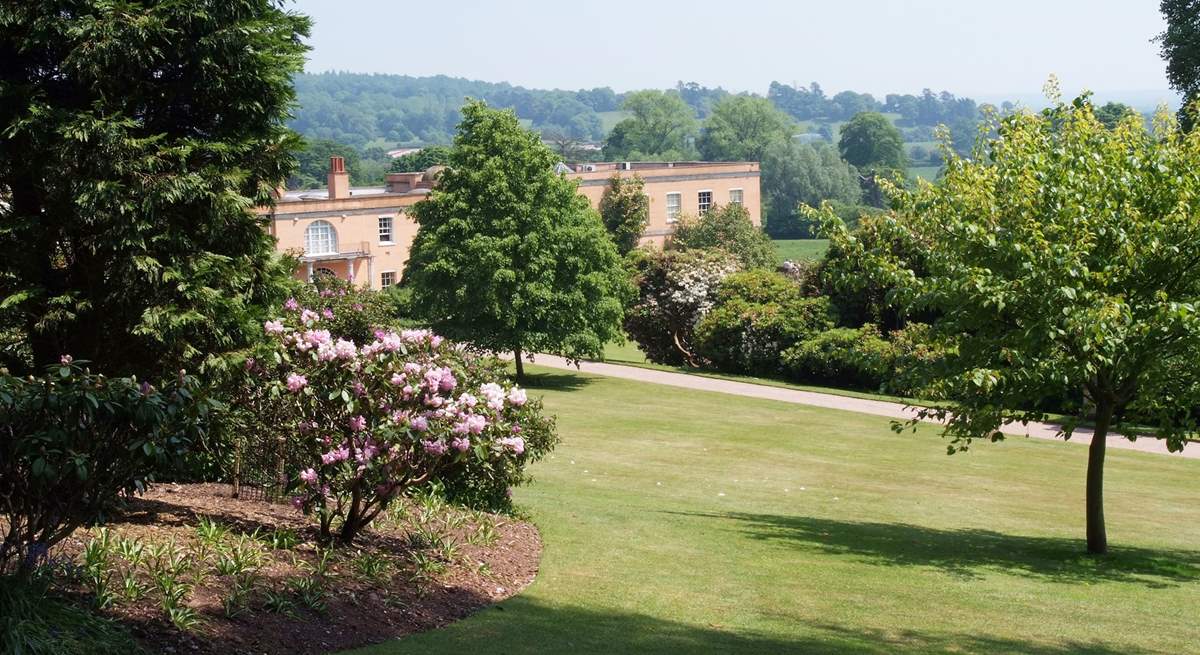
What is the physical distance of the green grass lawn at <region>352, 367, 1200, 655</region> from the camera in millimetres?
9500

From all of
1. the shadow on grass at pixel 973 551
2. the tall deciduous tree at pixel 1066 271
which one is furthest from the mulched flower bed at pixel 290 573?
the tall deciduous tree at pixel 1066 271

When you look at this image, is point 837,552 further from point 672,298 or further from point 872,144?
point 872,144

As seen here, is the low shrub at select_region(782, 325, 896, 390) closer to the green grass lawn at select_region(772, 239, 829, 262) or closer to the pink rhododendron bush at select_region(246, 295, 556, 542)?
the pink rhododendron bush at select_region(246, 295, 556, 542)

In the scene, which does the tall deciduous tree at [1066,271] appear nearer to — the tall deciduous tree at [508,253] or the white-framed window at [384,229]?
the tall deciduous tree at [508,253]

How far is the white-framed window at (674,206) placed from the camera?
83500 millimetres

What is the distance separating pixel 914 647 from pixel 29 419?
254 inches

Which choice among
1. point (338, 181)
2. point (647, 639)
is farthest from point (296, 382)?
point (338, 181)

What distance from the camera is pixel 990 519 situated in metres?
17.5

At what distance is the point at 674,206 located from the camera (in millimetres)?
83938

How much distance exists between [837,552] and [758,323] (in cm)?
2610

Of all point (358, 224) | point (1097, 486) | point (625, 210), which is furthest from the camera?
point (625, 210)

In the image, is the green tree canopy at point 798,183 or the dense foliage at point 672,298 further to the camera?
the green tree canopy at point 798,183

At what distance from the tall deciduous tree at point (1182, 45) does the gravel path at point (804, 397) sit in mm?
12286

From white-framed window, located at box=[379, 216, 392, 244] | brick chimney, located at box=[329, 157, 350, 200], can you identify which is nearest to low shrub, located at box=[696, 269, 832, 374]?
white-framed window, located at box=[379, 216, 392, 244]
